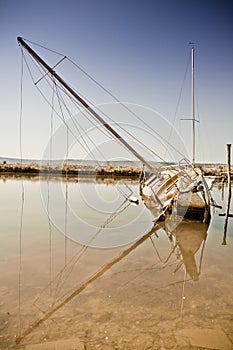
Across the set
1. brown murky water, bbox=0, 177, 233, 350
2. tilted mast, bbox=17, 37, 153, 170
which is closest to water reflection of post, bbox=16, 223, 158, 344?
brown murky water, bbox=0, 177, 233, 350

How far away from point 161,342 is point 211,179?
12242mm

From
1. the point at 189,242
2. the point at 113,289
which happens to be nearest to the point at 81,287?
the point at 113,289

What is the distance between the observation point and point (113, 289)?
5324 millimetres

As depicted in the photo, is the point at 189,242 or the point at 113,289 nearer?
the point at 113,289

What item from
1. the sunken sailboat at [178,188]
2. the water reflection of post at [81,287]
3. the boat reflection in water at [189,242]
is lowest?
the boat reflection in water at [189,242]

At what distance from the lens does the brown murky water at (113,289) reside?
3.87 meters

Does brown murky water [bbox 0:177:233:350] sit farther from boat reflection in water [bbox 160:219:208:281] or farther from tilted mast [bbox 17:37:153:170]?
tilted mast [bbox 17:37:153:170]

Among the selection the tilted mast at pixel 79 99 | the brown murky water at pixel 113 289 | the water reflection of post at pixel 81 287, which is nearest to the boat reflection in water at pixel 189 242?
the brown murky water at pixel 113 289

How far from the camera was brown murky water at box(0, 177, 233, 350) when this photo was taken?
12.7ft

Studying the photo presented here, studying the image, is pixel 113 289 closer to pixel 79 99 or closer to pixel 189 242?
pixel 189 242

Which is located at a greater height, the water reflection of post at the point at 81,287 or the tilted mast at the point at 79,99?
the tilted mast at the point at 79,99

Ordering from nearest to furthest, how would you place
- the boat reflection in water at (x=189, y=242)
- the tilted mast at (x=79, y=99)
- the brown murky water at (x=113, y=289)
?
the brown murky water at (x=113, y=289)
the boat reflection in water at (x=189, y=242)
the tilted mast at (x=79, y=99)

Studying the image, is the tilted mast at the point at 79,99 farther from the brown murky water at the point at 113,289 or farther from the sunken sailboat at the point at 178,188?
the brown murky water at the point at 113,289

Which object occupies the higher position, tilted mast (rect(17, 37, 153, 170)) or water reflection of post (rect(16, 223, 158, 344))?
tilted mast (rect(17, 37, 153, 170))
